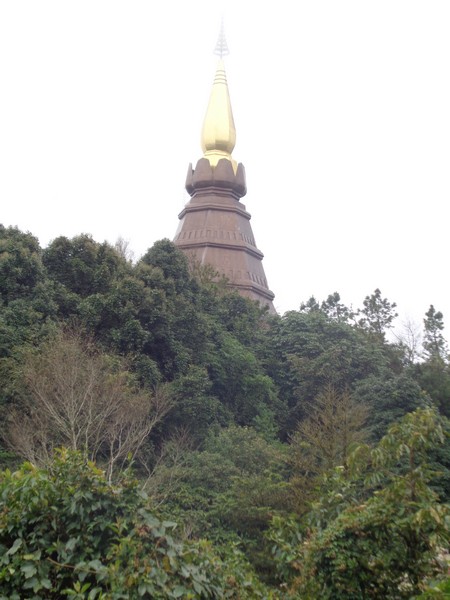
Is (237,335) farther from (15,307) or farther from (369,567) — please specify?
(369,567)

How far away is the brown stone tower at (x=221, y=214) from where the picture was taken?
82.7 feet

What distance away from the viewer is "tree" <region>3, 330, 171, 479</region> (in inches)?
502

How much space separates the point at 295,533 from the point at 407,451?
1.03m

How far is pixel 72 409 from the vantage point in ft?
41.7

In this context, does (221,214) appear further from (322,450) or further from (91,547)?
(91,547)

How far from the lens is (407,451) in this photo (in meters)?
5.05

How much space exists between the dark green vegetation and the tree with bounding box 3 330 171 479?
4 cm

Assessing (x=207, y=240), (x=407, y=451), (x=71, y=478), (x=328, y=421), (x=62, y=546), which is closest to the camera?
(x=62, y=546)

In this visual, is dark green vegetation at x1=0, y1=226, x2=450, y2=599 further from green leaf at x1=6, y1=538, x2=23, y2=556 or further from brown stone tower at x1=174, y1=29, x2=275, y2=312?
brown stone tower at x1=174, y1=29, x2=275, y2=312

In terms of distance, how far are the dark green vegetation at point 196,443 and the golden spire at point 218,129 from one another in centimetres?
610

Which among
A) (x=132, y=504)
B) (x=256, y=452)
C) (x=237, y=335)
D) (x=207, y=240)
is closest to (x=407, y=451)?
(x=132, y=504)

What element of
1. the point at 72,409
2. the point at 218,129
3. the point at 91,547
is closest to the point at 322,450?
the point at 72,409

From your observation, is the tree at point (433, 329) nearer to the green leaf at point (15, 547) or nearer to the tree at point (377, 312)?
the tree at point (377, 312)

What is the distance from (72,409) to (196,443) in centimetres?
389
